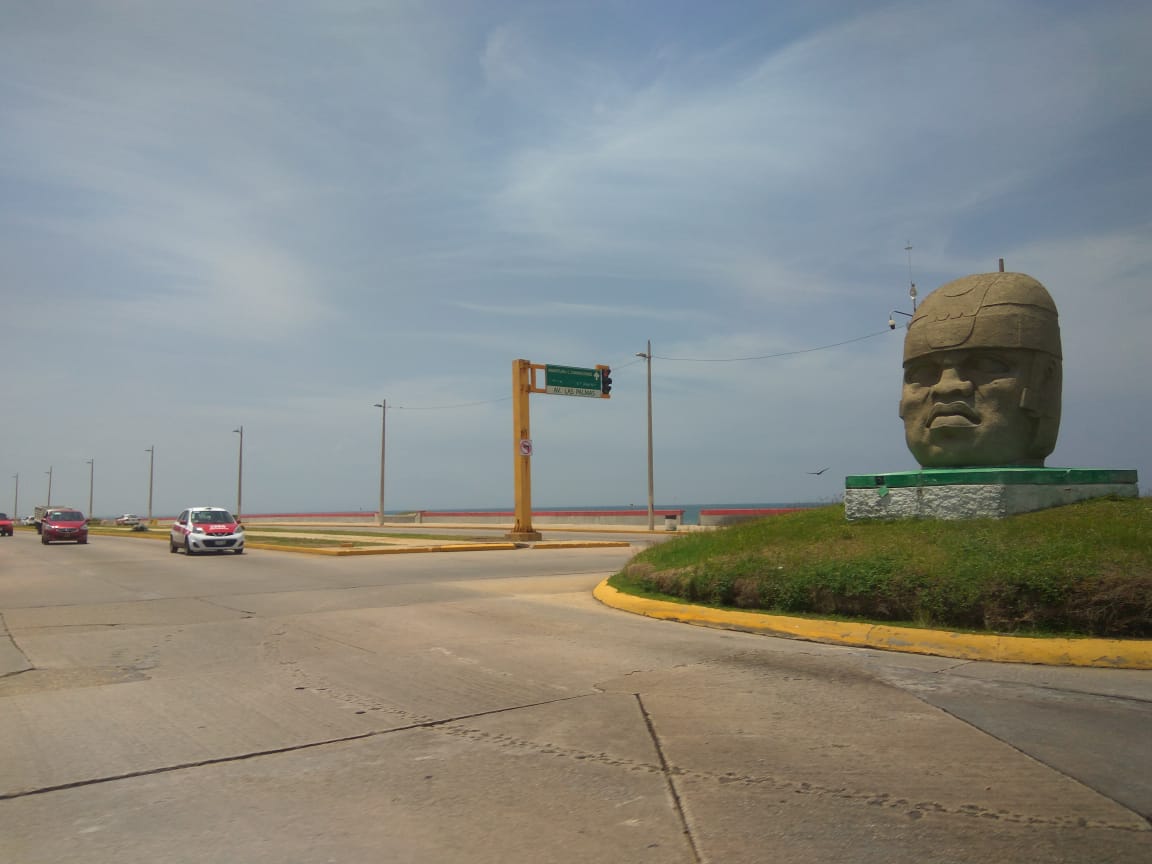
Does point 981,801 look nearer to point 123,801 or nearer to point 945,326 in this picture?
point 123,801

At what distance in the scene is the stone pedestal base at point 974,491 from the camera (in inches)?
502

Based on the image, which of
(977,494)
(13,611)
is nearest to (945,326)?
(977,494)

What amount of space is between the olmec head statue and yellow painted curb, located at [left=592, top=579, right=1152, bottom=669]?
6341 mm

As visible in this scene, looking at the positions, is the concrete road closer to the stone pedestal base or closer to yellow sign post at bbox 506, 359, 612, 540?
the stone pedestal base

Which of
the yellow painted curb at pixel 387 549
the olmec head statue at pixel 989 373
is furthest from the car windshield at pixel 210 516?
the olmec head statue at pixel 989 373

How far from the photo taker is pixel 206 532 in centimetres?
2628

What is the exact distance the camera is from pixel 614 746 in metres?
5.51

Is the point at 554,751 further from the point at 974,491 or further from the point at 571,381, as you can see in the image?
the point at 571,381

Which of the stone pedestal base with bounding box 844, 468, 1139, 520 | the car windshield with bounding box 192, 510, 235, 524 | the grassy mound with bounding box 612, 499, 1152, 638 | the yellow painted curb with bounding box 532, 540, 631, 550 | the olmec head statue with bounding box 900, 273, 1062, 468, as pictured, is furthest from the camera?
the yellow painted curb with bounding box 532, 540, 631, 550

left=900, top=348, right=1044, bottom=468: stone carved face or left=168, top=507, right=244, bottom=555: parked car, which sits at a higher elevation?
left=900, top=348, right=1044, bottom=468: stone carved face

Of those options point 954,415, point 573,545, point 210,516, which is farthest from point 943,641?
point 210,516

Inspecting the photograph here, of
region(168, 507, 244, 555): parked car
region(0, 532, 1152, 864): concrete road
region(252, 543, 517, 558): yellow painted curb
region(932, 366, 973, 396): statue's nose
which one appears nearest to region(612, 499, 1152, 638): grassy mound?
region(0, 532, 1152, 864): concrete road

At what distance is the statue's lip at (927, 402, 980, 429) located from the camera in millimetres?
14430

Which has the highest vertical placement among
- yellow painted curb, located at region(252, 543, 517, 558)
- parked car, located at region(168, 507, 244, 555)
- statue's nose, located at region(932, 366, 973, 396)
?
statue's nose, located at region(932, 366, 973, 396)
